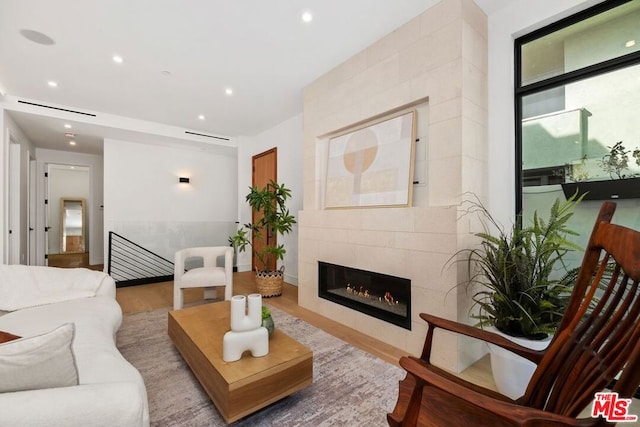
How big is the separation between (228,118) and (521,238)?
14.8 feet

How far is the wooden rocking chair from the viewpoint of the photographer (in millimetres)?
755

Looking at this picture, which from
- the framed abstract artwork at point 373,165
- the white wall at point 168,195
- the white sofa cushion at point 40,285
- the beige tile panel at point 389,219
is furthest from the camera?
the white wall at point 168,195

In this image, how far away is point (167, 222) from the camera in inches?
224

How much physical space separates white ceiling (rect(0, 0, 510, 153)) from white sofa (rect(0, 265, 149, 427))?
218 cm

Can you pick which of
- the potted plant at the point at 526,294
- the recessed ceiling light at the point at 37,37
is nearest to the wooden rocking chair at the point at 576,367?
the potted plant at the point at 526,294

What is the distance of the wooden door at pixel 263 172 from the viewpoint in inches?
206

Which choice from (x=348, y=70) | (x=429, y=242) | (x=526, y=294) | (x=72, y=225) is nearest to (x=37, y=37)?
(x=348, y=70)

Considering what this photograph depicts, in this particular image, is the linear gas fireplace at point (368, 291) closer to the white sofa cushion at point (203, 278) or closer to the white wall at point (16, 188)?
the white sofa cushion at point (203, 278)

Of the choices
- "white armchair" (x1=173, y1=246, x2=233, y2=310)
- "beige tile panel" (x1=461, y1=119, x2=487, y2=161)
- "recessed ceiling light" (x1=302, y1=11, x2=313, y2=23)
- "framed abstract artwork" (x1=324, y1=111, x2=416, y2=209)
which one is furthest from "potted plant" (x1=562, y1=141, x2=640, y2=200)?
"white armchair" (x1=173, y1=246, x2=233, y2=310)

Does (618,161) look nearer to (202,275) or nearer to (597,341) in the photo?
(597,341)

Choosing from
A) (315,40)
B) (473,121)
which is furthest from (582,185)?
(315,40)

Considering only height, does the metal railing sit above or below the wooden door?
below

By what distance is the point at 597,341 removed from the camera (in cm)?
89

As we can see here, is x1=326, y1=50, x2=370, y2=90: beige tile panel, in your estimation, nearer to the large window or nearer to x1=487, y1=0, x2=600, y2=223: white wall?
x1=487, y1=0, x2=600, y2=223: white wall
